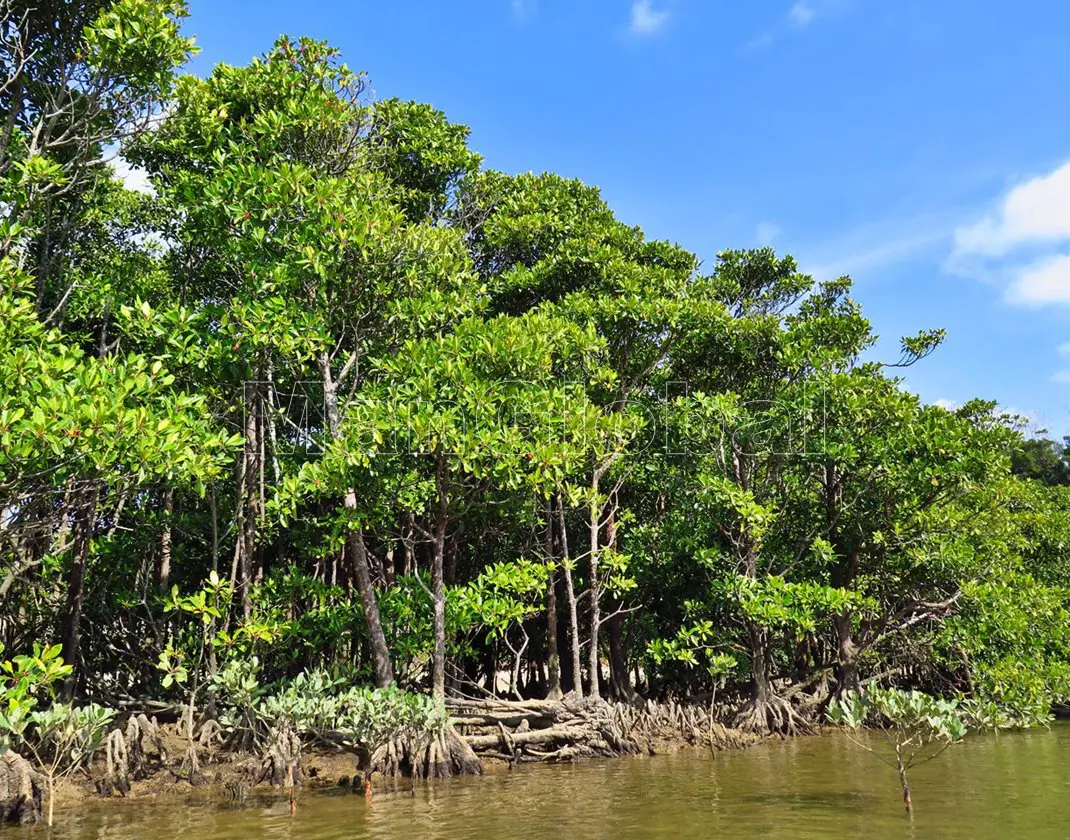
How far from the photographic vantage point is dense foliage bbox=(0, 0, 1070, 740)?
1118cm

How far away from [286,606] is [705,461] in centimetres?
959

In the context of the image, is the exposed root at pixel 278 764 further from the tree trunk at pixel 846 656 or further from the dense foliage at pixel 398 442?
the tree trunk at pixel 846 656

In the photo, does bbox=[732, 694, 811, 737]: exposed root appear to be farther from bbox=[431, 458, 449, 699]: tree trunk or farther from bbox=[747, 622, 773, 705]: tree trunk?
bbox=[431, 458, 449, 699]: tree trunk

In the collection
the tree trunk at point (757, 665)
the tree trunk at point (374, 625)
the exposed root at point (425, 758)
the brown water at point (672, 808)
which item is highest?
the tree trunk at point (374, 625)

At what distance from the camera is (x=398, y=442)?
12.3m

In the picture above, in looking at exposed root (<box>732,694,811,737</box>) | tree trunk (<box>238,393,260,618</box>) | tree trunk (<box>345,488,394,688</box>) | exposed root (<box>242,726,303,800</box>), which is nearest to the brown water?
exposed root (<box>242,726,303,800</box>)

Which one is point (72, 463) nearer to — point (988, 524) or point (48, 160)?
point (48, 160)

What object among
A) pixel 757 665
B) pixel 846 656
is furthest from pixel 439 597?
pixel 846 656

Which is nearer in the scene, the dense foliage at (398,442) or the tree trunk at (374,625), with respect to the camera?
the dense foliage at (398,442)

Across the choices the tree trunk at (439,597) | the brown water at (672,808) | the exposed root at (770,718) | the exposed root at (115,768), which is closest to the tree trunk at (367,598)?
the tree trunk at (439,597)

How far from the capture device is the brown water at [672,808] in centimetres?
774

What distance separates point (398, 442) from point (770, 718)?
1001 cm

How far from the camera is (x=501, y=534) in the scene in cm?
1641

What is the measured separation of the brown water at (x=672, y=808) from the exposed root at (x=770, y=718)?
3313mm
